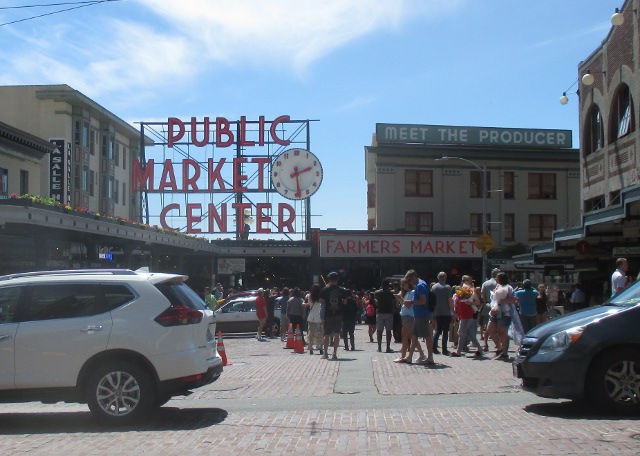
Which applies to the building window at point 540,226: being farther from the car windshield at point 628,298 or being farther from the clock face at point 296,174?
the car windshield at point 628,298

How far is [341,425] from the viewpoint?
927 cm

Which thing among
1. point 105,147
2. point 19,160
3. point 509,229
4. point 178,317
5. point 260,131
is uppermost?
point 105,147

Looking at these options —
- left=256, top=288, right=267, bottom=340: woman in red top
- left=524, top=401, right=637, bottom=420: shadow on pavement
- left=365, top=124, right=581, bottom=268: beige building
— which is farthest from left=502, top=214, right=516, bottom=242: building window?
left=524, top=401, right=637, bottom=420: shadow on pavement

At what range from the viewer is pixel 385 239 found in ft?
155

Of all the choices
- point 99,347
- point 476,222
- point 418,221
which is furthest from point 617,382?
point 476,222

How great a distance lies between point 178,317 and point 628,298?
5187mm

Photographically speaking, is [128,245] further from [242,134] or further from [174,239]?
[242,134]

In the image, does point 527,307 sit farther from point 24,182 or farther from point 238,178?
Result: point 238,178

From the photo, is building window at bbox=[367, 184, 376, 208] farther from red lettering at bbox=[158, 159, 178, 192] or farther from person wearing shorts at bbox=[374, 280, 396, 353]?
person wearing shorts at bbox=[374, 280, 396, 353]

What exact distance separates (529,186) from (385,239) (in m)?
11.8

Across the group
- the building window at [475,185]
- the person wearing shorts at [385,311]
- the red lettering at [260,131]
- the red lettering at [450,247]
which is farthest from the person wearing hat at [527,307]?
the building window at [475,185]

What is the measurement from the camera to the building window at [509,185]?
53094 millimetres

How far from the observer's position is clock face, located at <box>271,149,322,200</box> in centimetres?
4634

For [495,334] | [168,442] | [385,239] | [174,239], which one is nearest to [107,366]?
[168,442]
